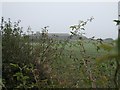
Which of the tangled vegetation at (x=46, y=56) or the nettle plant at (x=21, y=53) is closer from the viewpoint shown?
the tangled vegetation at (x=46, y=56)

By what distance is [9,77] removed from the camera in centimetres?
331

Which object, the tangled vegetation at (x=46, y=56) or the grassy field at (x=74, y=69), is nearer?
the grassy field at (x=74, y=69)

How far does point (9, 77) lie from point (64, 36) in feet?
2.93

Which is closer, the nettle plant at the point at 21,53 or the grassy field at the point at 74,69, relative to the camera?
the grassy field at the point at 74,69

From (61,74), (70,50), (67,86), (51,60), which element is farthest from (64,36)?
(67,86)

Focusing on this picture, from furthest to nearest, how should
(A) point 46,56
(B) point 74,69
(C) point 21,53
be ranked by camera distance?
1. (C) point 21,53
2. (A) point 46,56
3. (B) point 74,69

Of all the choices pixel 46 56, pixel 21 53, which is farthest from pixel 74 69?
pixel 21 53

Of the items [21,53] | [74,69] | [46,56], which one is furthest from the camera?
[21,53]

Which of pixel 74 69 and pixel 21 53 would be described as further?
pixel 21 53

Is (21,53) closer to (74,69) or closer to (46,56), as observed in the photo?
(46,56)

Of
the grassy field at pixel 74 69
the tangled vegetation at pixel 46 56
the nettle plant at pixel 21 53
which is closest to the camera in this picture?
the grassy field at pixel 74 69

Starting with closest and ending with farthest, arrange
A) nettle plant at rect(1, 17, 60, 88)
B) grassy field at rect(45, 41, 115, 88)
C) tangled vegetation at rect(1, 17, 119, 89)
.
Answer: grassy field at rect(45, 41, 115, 88)
tangled vegetation at rect(1, 17, 119, 89)
nettle plant at rect(1, 17, 60, 88)

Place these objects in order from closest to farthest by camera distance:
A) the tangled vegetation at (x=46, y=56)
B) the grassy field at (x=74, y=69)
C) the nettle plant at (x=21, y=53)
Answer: the grassy field at (x=74, y=69) → the tangled vegetation at (x=46, y=56) → the nettle plant at (x=21, y=53)

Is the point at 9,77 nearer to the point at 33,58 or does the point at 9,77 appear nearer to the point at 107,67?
the point at 33,58
